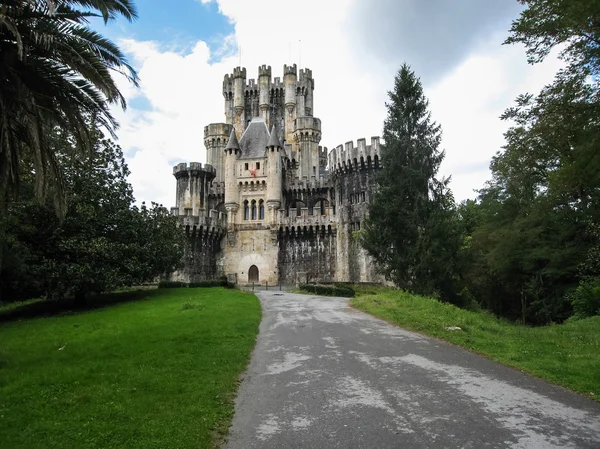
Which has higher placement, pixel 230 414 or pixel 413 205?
pixel 413 205

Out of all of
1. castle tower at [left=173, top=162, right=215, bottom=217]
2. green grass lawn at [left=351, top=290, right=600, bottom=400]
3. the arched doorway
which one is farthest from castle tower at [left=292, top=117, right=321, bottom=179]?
green grass lawn at [left=351, top=290, right=600, bottom=400]

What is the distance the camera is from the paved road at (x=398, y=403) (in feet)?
22.5

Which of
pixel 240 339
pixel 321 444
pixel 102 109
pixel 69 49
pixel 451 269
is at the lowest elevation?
pixel 321 444

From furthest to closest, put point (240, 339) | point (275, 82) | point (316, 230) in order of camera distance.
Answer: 1. point (275, 82)
2. point (316, 230)
3. point (240, 339)

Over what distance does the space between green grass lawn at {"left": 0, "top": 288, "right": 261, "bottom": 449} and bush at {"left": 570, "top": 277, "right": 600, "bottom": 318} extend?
57.1 feet

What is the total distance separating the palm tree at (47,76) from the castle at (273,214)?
1307 inches

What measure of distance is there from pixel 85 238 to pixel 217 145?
130ft

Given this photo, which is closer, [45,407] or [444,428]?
[444,428]

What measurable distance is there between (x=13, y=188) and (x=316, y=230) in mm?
39198

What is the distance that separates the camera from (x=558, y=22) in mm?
13523

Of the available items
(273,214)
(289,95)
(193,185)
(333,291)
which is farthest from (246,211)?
(289,95)

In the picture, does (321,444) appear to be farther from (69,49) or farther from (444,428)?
(69,49)

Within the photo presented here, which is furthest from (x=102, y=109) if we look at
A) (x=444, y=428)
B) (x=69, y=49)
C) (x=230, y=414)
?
(x=444, y=428)

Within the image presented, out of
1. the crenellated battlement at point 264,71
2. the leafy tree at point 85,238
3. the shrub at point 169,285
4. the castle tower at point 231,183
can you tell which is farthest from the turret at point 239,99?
the leafy tree at point 85,238
